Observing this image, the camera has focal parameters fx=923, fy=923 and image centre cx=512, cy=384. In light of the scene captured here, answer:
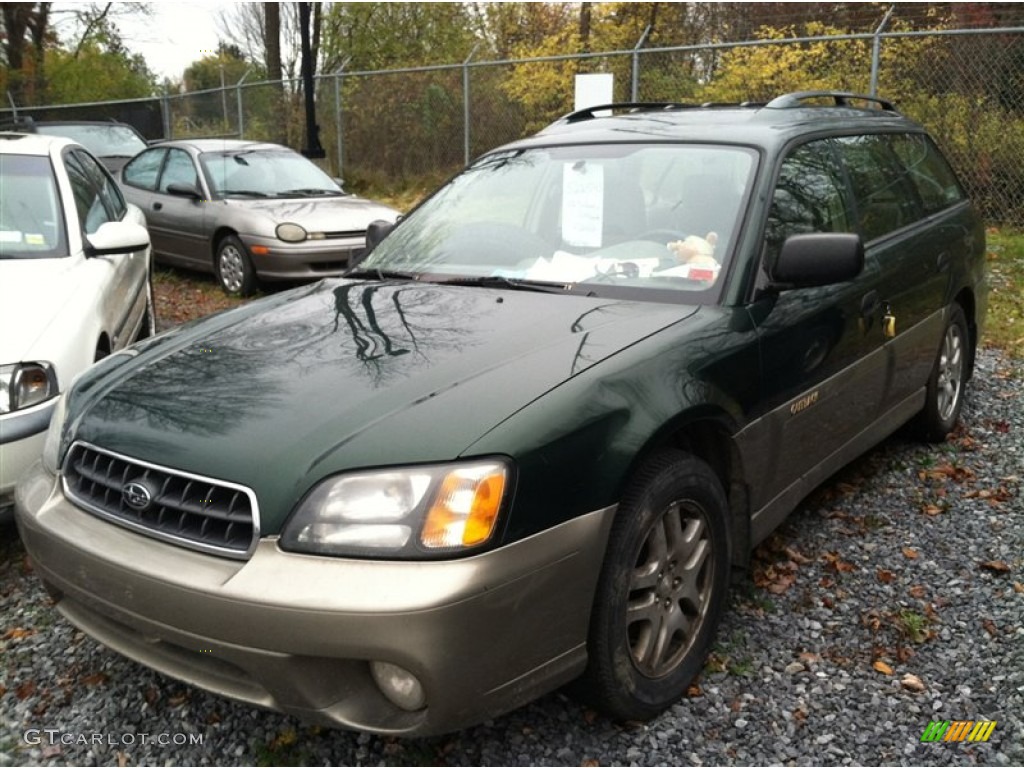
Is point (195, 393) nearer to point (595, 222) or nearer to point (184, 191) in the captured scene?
point (595, 222)

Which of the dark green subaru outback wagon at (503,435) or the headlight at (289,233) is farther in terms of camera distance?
the headlight at (289,233)

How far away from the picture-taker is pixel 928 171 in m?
4.68

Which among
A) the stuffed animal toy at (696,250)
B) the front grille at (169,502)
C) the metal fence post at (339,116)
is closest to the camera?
the front grille at (169,502)

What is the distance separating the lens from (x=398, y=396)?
2.34m

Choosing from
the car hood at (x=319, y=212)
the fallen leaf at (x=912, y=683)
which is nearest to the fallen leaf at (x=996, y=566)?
the fallen leaf at (x=912, y=683)

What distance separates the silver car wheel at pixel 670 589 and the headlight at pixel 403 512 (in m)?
0.60

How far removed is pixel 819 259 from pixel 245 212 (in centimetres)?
687

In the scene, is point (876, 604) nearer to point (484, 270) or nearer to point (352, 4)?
point (484, 270)

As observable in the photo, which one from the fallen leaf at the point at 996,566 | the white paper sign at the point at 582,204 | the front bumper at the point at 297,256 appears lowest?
the fallen leaf at the point at 996,566

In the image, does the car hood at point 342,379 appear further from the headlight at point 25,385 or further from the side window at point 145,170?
the side window at point 145,170

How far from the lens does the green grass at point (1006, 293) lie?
701 cm

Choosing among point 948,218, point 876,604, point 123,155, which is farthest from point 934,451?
point 123,155

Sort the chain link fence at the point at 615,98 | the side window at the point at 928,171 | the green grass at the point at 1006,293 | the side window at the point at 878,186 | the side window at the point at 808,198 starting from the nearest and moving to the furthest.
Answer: the side window at the point at 808,198 < the side window at the point at 878,186 < the side window at the point at 928,171 < the green grass at the point at 1006,293 < the chain link fence at the point at 615,98

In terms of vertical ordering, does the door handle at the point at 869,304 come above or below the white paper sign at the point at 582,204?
below
